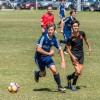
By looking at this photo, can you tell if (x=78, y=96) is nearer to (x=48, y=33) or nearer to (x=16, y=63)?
(x=48, y=33)

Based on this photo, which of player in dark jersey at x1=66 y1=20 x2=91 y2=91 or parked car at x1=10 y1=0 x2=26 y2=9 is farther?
parked car at x1=10 y1=0 x2=26 y2=9

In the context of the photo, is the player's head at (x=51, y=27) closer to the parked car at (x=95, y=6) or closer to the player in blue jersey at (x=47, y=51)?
the player in blue jersey at (x=47, y=51)

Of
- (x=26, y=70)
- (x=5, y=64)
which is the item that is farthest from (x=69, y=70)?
(x=5, y=64)

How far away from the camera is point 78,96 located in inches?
432

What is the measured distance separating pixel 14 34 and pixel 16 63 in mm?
11156

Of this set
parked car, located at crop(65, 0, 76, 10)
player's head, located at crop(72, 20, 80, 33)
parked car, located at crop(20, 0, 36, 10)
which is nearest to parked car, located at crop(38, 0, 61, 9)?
parked car, located at crop(20, 0, 36, 10)

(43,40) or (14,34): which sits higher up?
(43,40)

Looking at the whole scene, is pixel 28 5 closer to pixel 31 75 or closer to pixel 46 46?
pixel 31 75

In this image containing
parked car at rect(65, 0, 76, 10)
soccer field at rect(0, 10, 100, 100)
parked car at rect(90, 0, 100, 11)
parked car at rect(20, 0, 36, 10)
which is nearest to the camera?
soccer field at rect(0, 10, 100, 100)

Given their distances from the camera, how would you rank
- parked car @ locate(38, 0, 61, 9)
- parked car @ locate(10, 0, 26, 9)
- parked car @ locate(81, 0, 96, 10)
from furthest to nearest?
parked car @ locate(10, 0, 26, 9)
parked car @ locate(38, 0, 61, 9)
parked car @ locate(81, 0, 96, 10)

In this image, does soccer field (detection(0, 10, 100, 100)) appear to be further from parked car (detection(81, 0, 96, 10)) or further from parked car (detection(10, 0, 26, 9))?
parked car (detection(10, 0, 26, 9))

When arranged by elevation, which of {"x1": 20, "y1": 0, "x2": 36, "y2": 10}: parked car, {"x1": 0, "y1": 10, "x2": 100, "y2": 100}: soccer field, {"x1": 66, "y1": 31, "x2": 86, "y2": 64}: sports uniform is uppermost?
{"x1": 66, "y1": 31, "x2": 86, "y2": 64}: sports uniform

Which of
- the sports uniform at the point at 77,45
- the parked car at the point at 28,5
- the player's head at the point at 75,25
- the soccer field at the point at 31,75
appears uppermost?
the player's head at the point at 75,25

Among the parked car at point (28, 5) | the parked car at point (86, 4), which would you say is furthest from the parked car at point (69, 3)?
the parked car at point (28, 5)
